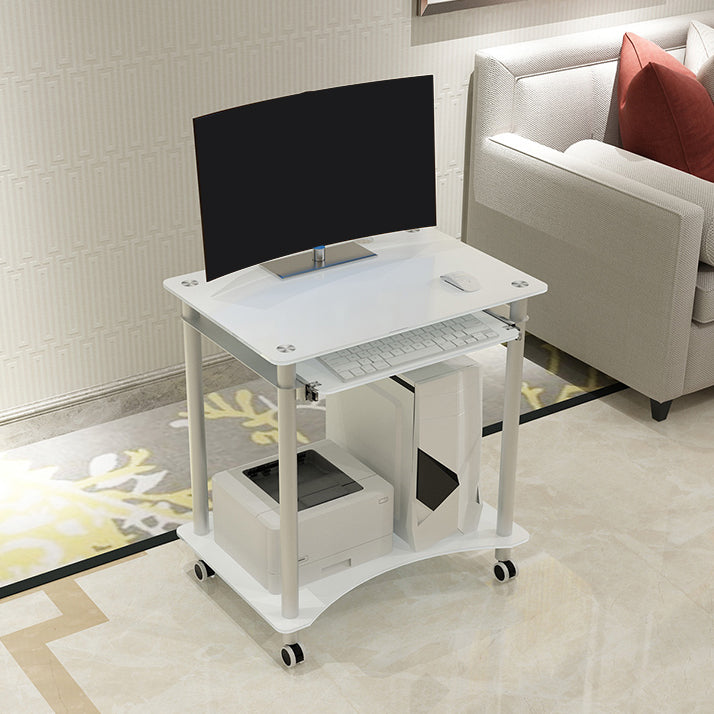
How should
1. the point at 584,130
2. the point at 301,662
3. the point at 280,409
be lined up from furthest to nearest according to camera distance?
the point at 584,130
the point at 301,662
the point at 280,409

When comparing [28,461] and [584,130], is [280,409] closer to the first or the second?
[28,461]

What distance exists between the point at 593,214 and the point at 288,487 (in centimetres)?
138

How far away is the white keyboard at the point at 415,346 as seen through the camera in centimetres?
223

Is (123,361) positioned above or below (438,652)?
above

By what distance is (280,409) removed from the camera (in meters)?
2.17

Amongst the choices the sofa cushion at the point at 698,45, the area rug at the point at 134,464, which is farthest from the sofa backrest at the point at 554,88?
the area rug at the point at 134,464

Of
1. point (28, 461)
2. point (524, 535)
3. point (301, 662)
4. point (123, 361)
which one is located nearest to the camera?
point (301, 662)

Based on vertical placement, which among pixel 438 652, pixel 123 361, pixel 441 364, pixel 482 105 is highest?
pixel 482 105

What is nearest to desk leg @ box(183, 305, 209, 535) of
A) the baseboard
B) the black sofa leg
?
the baseboard

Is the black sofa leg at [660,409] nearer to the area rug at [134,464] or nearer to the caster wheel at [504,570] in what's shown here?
the area rug at [134,464]

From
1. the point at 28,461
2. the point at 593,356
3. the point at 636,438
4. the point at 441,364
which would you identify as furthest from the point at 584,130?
the point at 28,461

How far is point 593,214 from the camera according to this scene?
3.18 m

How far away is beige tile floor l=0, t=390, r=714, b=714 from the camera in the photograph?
232 cm

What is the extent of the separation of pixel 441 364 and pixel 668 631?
75 centimetres
